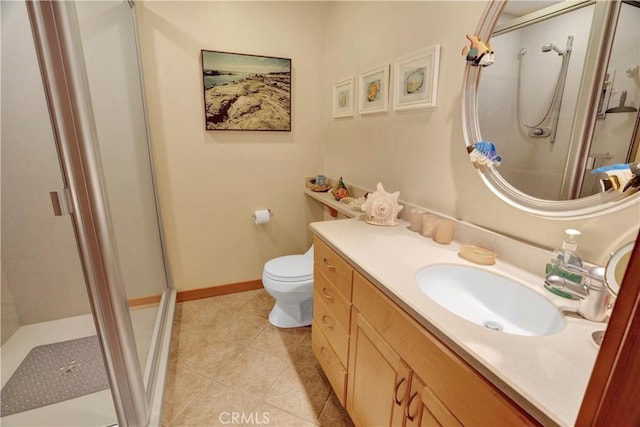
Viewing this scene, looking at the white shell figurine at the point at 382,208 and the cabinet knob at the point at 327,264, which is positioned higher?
the white shell figurine at the point at 382,208

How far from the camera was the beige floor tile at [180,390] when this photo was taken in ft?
4.64

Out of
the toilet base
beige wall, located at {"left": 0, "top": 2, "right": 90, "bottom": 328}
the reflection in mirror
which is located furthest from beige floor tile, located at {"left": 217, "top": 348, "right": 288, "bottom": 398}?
the reflection in mirror

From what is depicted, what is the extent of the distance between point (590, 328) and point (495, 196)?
21.4 inches

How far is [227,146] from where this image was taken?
2186 millimetres

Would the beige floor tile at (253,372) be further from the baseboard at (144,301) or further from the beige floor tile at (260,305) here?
the baseboard at (144,301)

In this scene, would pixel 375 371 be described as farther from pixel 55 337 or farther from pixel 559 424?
pixel 55 337

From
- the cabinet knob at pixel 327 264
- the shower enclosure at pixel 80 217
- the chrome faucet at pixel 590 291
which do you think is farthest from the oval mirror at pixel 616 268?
the shower enclosure at pixel 80 217

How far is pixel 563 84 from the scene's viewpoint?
0.92 meters

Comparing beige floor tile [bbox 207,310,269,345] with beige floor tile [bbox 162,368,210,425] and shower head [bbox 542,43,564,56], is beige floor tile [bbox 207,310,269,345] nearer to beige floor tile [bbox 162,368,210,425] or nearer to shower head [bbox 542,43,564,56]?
beige floor tile [bbox 162,368,210,425]

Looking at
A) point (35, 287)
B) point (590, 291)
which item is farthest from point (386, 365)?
point (35, 287)

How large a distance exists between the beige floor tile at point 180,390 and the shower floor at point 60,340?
234mm

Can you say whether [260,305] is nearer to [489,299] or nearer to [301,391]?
[301,391]

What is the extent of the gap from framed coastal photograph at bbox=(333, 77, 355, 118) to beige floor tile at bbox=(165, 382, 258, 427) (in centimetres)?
182

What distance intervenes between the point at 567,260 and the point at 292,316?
1619 mm
